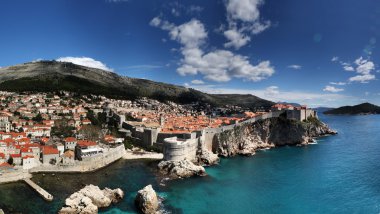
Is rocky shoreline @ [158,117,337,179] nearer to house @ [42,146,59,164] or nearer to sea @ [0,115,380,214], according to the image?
sea @ [0,115,380,214]

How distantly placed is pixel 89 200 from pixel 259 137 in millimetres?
30656

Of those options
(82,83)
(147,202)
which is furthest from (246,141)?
(82,83)

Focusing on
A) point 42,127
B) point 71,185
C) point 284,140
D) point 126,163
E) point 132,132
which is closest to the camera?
point 71,185

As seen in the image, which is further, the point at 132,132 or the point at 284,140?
the point at 284,140

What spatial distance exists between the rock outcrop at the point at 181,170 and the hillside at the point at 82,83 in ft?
176

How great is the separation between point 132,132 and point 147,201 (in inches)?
962

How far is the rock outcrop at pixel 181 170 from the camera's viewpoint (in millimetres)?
25172

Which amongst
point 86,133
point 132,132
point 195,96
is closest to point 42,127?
point 86,133

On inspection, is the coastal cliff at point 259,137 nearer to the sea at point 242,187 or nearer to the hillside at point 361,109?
the sea at point 242,187

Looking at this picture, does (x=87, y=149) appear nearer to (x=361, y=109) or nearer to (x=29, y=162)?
(x=29, y=162)

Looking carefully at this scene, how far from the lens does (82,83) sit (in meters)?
92.6

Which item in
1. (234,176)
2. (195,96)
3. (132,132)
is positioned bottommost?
(234,176)

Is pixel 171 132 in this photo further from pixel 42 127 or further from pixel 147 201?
pixel 147 201

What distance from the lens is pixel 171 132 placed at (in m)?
35.8
